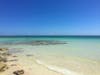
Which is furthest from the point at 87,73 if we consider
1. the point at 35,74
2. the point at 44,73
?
the point at 35,74

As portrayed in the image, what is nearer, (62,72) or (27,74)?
(27,74)

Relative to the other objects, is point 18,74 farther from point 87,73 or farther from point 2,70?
point 87,73

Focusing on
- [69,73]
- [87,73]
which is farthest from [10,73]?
[87,73]

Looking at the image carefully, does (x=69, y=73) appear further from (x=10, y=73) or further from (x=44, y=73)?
(x=10, y=73)

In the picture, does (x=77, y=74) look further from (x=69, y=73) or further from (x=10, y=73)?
(x=10, y=73)

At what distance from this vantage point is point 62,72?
618 cm

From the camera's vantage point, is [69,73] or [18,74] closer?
[18,74]

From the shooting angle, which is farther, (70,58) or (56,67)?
(70,58)

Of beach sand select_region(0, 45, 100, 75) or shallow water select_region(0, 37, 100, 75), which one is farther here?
shallow water select_region(0, 37, 100, 75)

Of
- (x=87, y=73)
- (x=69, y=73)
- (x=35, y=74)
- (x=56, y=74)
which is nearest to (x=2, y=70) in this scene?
(x=35, y=74)

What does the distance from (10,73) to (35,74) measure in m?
1.00

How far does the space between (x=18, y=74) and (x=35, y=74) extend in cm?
67

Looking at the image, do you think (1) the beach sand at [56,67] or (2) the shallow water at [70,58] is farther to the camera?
(2) the shallow water at [70,58]

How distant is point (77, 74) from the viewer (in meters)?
5.89
